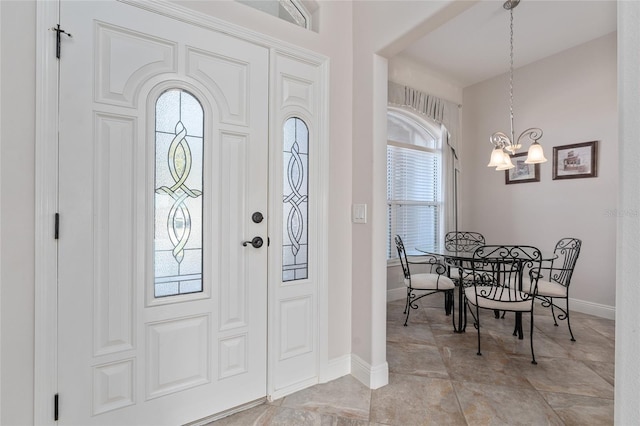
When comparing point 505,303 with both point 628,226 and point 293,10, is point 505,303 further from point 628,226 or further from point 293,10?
point 293,10

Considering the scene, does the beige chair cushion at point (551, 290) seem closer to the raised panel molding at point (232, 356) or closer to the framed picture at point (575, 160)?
the framed picture at point (575, 160)

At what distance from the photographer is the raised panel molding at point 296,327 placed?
1.86 meters

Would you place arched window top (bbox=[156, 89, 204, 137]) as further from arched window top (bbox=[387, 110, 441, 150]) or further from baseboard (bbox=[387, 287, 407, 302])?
baseboard (bbox=[387, 287, 407, 302])

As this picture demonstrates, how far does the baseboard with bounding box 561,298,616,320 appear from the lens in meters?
3.16

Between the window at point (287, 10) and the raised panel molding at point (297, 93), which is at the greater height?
the window at point (287, 10)

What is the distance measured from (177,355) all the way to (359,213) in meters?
→ 1.37

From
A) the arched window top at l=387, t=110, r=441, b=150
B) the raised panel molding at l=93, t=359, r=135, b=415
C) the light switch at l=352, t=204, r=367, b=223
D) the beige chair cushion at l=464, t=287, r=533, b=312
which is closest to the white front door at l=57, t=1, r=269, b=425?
the raised panel molding at l=93, t=359, r=135, b=415

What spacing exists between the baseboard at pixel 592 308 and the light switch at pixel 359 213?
3188mm

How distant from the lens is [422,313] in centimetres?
344

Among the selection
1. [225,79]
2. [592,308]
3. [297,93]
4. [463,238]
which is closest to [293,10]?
[297,93]

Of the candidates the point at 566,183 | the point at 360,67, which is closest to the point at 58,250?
the point at 360,67

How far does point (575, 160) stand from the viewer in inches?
134

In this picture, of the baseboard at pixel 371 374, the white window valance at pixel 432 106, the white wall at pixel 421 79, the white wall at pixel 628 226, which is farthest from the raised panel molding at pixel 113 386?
the white wall at pixel 421 79

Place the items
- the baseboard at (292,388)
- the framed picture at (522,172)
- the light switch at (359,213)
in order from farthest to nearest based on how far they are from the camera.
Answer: the framed picture at (522,172) → the light switch at (359,213) → the baseboard at (292,388)
